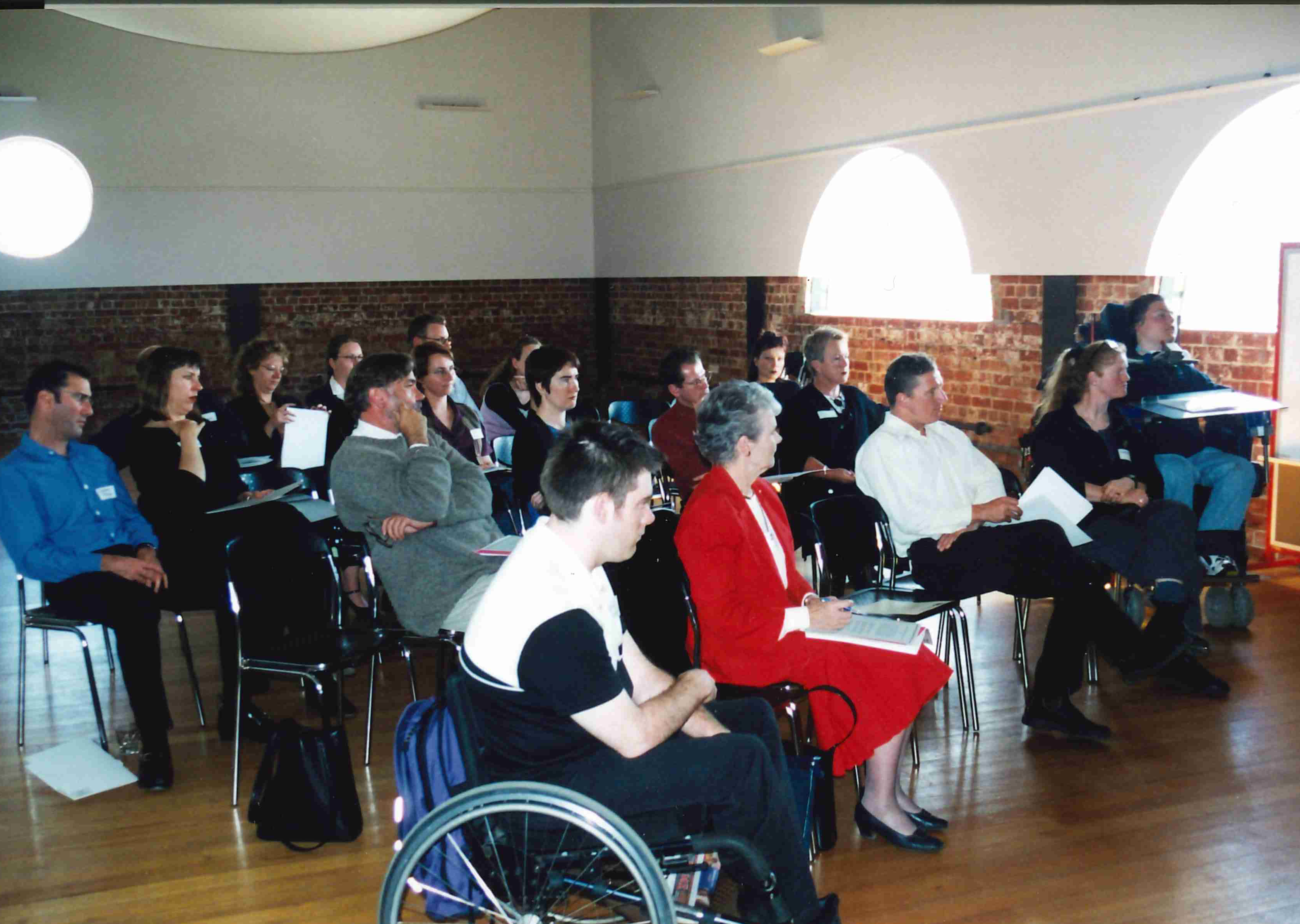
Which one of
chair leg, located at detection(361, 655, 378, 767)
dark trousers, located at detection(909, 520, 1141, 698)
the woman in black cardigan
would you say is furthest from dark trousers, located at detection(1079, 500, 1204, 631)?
chair leg, located at detection(361, 655, 378, 767)

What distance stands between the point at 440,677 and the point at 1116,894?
6.54 feet

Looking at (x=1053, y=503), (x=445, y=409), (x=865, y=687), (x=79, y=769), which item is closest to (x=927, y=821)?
(x=865, y=687)

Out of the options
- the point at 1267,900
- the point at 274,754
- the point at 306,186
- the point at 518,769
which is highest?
the point at 306,186

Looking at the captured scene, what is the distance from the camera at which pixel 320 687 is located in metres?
3.60

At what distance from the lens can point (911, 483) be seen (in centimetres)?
412

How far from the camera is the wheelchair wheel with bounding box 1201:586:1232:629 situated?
5.21 metres

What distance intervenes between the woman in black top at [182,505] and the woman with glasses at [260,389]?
A: 121 centimetres

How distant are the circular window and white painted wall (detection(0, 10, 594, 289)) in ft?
0.30

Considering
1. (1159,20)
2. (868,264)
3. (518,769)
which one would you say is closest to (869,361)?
(868,264)

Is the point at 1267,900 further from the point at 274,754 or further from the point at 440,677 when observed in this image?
the point at 274,754

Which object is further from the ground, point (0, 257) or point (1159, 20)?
point (1159, 20)

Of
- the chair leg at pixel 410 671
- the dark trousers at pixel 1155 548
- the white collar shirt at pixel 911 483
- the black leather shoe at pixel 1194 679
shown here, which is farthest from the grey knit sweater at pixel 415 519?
the black leather shoe at pixel 1194 679

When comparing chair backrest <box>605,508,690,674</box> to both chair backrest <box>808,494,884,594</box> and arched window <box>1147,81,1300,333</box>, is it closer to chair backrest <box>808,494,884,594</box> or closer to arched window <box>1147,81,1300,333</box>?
chair backrest <box>808,494,884,594</box>

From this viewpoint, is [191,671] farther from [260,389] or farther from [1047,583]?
[1047,583]
